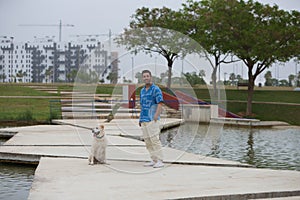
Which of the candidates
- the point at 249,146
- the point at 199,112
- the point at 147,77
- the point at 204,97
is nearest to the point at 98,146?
the point at 147,77

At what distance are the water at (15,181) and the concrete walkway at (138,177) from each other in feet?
1.10

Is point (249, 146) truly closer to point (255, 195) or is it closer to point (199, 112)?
point (255, 195)

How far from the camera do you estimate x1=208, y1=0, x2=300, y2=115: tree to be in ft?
91.0

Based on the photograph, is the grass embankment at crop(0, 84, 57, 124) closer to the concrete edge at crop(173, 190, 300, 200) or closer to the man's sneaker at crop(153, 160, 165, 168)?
the man's sneaker at crop(153, 160, 165, 168)

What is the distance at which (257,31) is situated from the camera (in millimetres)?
28125

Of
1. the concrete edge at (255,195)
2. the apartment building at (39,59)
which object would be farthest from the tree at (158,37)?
the apartment building at (39,59)

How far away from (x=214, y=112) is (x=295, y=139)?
8.40 meters

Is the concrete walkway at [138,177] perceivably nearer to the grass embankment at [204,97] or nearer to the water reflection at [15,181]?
the water reflection at [15,181]

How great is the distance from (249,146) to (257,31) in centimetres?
1329

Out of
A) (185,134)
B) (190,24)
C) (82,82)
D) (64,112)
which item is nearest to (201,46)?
(190,24)

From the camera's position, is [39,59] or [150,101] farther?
[39,59]

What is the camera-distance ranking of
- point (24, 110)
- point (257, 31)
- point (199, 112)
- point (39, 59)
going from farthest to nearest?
point (39, 59)
point (24, 110)
point (257, 31)
point (199, 112)

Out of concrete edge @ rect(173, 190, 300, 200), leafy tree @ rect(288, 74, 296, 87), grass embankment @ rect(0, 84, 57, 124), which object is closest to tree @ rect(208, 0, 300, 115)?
grass embankment @ rect(0, 84, 57, 124)

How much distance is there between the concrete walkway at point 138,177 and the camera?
7.55 metres
